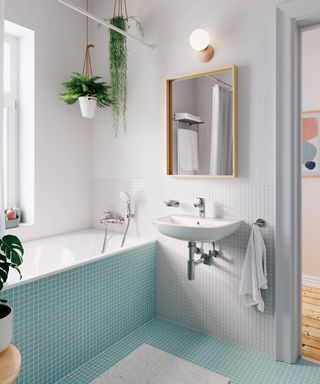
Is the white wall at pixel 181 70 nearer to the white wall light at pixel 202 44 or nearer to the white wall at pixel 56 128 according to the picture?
the white wall light at pixel 202 44

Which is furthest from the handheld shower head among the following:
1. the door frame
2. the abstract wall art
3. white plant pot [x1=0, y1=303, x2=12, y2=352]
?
the abstract wall art

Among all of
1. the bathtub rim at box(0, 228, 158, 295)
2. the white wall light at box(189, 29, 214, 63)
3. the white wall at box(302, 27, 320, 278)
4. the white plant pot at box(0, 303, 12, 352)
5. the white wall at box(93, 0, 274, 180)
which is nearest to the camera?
the white plant pot at box(0, 303, 12, 352)

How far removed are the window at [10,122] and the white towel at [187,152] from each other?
1406 mm

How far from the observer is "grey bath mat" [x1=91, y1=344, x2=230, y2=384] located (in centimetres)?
195

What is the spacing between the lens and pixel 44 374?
6.17ft

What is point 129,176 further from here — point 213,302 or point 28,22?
point 28,22

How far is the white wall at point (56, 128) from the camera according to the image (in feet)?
9.23

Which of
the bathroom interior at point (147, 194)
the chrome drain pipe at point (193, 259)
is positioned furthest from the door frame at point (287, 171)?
the chrome drain pipe at point (193, 259)

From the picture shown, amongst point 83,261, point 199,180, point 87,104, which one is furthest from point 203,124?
point 83,261

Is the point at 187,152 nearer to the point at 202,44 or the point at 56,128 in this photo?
the point at 202,44

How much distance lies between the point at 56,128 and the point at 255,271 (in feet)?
6.64

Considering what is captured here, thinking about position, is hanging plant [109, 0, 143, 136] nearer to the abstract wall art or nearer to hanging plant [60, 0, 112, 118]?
hanging plant [60, 0, 112, 118]

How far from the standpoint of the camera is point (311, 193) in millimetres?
3633

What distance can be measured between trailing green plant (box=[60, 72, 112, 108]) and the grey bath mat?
1.96m
